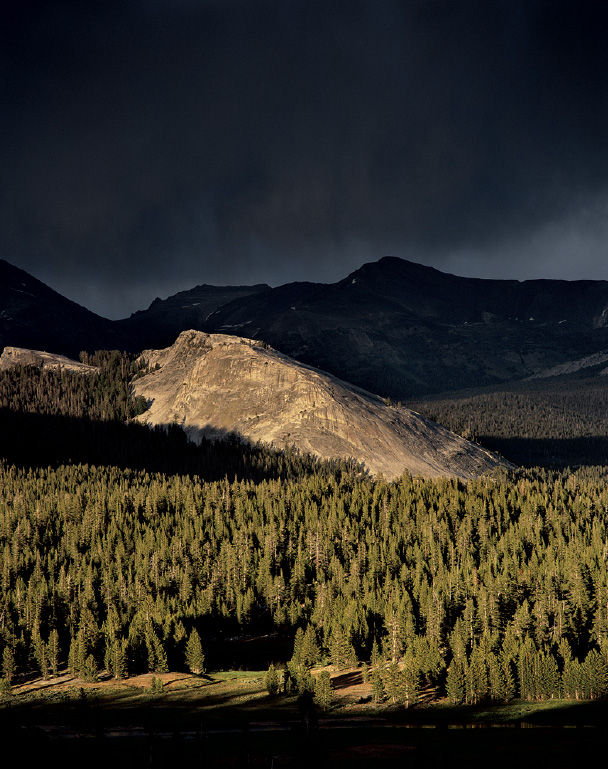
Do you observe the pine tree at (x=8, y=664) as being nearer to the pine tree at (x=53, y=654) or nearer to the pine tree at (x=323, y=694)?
the pine tree at (x=53, y=654)

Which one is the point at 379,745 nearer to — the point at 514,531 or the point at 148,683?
the point at 148,683

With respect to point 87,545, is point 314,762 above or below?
below

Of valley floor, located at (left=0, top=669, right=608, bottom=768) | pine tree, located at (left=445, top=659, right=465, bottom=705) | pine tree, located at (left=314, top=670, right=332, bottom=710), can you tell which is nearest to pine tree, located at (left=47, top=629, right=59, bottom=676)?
valley floor, located at (left=0, top=669, right=608, bottom=768)

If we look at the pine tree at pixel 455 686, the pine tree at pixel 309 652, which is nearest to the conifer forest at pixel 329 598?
the pine tree at pixel 455 686

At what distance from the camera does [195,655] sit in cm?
11244

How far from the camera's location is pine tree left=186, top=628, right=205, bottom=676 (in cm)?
11256

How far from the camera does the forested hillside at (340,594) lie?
10412 centimetres

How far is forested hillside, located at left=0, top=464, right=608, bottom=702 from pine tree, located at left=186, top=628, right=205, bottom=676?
158 inches

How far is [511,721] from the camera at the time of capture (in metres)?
82.7

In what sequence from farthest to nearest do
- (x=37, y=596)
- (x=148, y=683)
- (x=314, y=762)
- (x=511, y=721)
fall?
(x=37, y=596) → (x=148, y=683) → (x=511, y=721) → (x=314, y=762)

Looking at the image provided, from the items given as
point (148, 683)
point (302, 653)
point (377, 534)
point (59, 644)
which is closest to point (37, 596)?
point (59, 644)

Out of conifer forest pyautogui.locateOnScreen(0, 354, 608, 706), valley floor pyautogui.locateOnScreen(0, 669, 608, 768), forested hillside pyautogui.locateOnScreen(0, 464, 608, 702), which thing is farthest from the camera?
forested hillside pyautogui.locateOnScreen(0, 464, 608, 702)

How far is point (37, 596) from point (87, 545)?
45.5 m

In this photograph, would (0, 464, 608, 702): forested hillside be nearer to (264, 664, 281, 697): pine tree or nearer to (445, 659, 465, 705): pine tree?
(445, 659, 465, 705): pine tree
